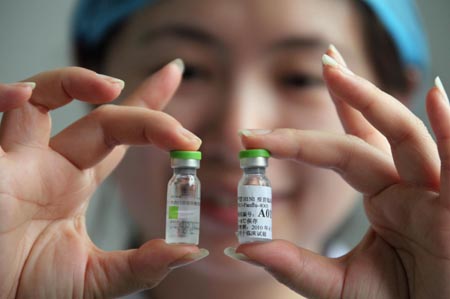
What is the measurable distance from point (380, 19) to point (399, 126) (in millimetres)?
751

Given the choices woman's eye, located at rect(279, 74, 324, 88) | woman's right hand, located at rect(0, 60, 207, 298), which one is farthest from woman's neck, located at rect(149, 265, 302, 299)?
woman's right hand, located at rect(0, 60, 207, 298)

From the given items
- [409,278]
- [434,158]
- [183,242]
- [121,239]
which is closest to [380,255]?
[409,278]

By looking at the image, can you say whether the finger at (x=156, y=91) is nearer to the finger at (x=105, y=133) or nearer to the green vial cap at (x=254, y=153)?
the finger at (x=105, y=133)

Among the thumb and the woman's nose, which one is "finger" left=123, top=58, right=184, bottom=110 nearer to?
the woman's nose

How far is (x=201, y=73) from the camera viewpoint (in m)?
1.42

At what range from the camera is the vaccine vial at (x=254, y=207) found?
75 centimetres

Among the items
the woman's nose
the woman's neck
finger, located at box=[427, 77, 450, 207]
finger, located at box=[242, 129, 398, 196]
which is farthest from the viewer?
the woman's neck

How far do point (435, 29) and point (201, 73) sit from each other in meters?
1.08

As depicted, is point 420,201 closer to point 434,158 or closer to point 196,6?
point 434,158

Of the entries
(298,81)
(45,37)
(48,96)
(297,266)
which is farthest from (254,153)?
(45,37)

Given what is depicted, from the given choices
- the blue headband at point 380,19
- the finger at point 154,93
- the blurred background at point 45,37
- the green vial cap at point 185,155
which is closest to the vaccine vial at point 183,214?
the green vial cap at point 185,155

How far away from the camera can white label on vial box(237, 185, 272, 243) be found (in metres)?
0.75

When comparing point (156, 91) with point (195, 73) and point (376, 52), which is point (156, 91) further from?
point (376, 52)

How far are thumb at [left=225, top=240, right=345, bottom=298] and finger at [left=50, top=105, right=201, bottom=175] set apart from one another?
257 mm
